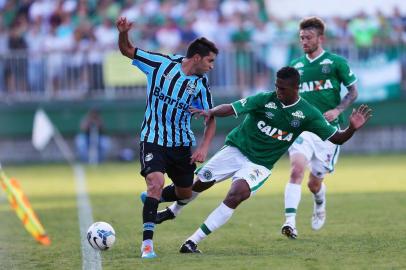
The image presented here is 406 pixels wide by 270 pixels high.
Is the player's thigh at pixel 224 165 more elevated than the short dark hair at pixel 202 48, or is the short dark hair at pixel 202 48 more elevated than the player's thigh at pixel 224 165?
the short dark hair at pixel 202 48

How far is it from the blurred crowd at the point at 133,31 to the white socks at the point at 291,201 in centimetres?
1486

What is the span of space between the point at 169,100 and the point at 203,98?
348 millimetres

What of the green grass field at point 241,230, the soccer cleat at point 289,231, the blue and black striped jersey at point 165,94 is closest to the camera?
the green grass field at point 241,230

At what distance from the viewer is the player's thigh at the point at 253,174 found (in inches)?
403

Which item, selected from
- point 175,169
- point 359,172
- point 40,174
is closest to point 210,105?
point 175,169

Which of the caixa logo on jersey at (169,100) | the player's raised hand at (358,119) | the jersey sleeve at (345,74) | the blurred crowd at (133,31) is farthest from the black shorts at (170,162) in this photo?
the blurred crowd at (133,31)

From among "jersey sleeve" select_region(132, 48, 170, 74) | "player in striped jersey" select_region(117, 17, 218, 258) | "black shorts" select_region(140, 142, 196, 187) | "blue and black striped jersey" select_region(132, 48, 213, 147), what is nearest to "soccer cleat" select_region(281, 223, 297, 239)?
"black shorts" select_region(140, 142, 196, 187)

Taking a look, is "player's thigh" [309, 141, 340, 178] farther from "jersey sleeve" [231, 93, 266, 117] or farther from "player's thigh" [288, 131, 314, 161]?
"jersey sleeve" [231, 93, 266, 117]

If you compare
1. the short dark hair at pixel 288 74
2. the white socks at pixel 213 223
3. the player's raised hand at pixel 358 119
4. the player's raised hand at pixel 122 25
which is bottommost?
the white socks at pixel 213 223

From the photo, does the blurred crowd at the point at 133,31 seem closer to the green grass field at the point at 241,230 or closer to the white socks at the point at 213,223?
the green grass field at the point at 241,230

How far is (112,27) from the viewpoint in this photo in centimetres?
2723

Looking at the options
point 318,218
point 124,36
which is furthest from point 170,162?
point 318,218

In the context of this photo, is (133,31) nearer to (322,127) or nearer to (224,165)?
(224,165)

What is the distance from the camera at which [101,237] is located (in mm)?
10133
